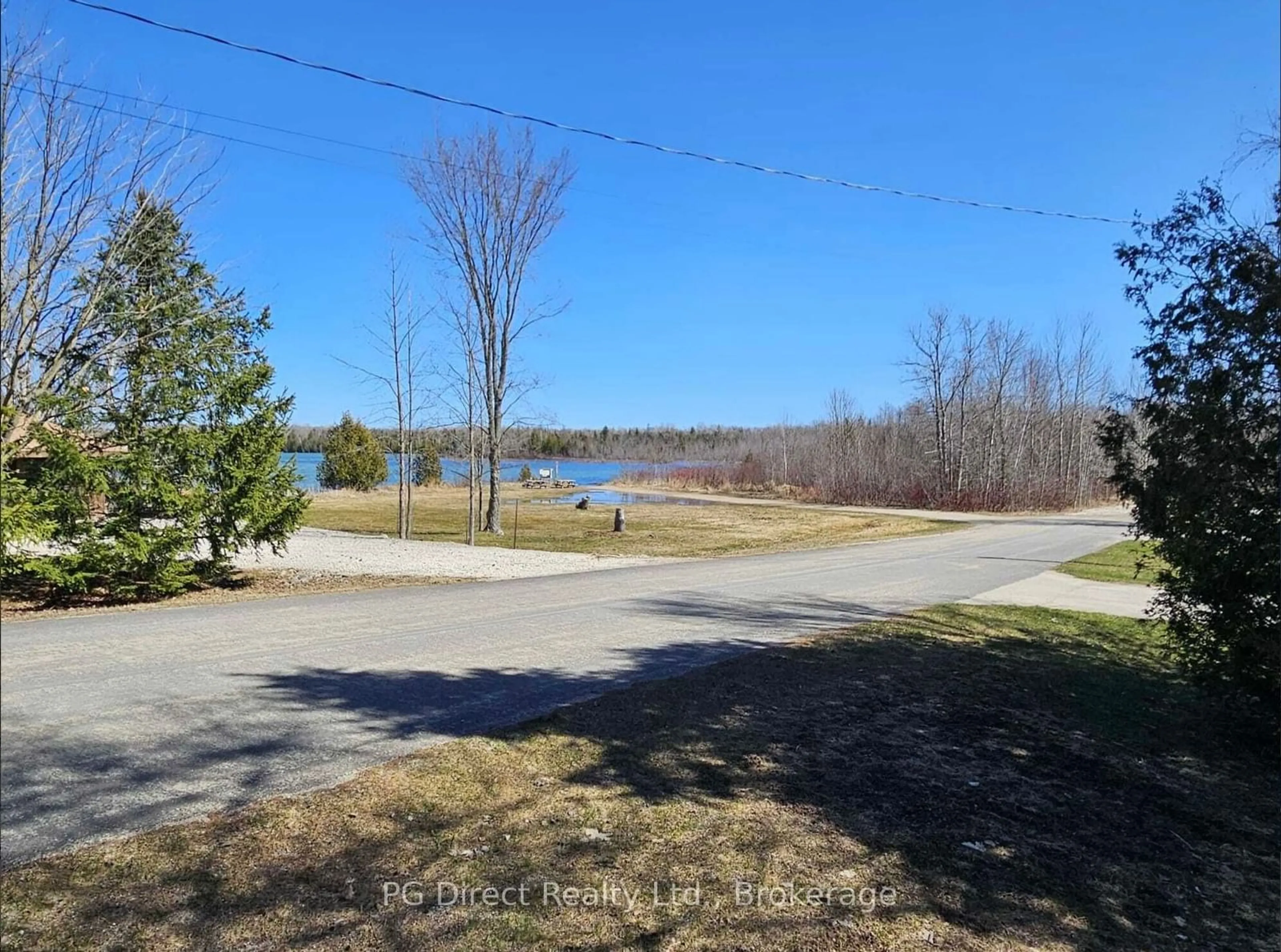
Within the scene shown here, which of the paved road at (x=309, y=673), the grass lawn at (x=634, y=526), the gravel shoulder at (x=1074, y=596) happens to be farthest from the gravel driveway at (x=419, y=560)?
the gravel shoulder at (x=1074, y=596)

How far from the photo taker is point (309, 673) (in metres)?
5.77

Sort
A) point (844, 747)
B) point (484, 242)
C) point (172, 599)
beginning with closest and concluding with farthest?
point (844, 747), point (172, 599), point (484, 242)

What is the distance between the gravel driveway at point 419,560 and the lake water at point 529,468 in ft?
5.36

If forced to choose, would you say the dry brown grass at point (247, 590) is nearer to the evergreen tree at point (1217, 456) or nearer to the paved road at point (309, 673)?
the paved road at point (309, 673)

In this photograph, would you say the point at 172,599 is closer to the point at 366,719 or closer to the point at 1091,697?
the point at 366,719

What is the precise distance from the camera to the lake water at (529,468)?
33.0 ft

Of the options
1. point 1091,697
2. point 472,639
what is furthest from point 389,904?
point 1091,697

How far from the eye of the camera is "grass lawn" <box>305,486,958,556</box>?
2050cm

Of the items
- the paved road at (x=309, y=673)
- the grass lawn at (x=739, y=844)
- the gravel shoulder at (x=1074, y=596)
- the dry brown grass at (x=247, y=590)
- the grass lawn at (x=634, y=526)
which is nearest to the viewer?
the grass lawn at (x=739, y=844)

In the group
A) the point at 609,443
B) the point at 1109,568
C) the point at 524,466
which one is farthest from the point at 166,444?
the point at 609,443

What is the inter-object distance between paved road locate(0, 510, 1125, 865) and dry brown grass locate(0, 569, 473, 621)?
334 millimetres

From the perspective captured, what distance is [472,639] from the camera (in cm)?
750

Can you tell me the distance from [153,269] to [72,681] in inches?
114

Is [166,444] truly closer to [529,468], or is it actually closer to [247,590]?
[247,590]
